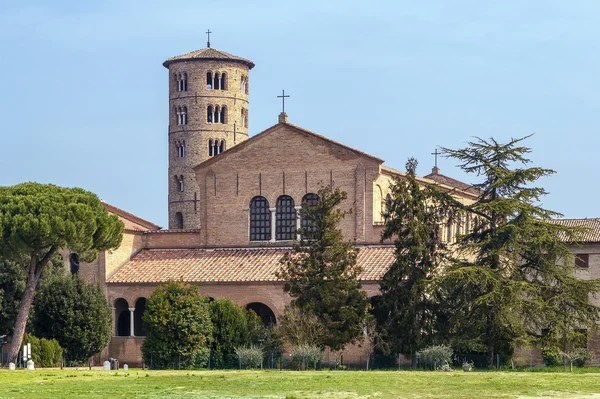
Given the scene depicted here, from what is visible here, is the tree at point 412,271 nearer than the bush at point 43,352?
Yes

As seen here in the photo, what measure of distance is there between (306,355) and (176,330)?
5646 mm

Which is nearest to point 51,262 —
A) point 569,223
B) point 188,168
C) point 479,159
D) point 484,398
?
point 479,159

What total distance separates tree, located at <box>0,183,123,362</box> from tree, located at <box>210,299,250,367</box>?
5324 mm

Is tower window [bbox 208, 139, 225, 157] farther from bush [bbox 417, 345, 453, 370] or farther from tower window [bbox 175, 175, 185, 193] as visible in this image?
bush [bbox 417, 345, 453, 370]

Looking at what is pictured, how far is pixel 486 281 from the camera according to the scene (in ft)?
160

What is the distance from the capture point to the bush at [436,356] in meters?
47.9

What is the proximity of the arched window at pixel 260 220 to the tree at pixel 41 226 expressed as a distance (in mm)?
8868

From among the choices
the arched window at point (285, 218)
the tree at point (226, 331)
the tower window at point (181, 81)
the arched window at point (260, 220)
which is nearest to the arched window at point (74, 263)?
the arched window at point (260, 220)

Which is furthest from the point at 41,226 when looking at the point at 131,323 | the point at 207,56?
the point at 207,56

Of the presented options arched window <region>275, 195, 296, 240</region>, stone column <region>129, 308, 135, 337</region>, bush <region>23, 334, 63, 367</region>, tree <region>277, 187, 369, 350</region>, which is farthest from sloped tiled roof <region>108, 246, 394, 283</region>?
bush <region>23, 334, 63, 367</region>

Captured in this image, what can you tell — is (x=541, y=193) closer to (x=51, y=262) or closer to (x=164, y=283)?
(x=164, y=283)

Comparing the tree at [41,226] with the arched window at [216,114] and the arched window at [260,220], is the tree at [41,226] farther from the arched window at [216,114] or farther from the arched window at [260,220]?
the arched window at [216,114]

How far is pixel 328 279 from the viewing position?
50.4 meters

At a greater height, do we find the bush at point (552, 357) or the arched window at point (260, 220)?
the arched window at point (260, 220)
